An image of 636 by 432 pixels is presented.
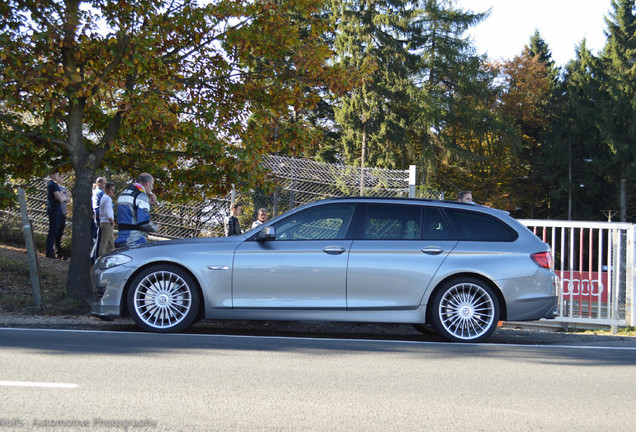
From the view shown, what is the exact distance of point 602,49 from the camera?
52438 mm

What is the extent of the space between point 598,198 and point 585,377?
43.1 meters

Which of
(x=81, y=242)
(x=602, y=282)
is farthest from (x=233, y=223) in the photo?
(x=602, y=282)

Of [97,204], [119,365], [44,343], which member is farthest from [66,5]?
[119,365]

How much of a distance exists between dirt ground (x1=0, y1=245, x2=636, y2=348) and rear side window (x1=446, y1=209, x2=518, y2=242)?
1343mm

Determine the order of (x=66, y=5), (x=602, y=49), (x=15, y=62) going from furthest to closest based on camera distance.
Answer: (x=602, y=49)
(x=66, y=5)
(x=15, y=62)

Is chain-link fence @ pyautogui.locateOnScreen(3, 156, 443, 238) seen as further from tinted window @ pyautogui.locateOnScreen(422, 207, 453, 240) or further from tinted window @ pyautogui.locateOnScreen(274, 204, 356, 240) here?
tinted window @ pyautogui.locateOnScreen(422, 207, 453, 240)

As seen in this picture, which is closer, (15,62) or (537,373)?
(537,373)

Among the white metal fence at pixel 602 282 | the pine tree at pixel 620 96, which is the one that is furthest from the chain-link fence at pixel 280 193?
the pine tree at pixel 620 96

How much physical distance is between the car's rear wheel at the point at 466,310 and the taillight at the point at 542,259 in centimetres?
62

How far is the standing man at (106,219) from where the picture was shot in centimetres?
1272

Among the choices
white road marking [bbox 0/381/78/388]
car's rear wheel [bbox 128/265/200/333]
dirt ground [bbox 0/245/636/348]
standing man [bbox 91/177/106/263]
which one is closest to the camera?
white road marking [bbox 0/381/78/388]

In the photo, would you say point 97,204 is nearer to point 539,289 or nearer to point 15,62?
point 15,62

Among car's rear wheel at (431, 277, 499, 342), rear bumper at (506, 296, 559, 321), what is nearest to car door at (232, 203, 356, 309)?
car's rear wheel at (431, 277, 499, 342)

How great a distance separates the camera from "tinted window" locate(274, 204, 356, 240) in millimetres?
8297
